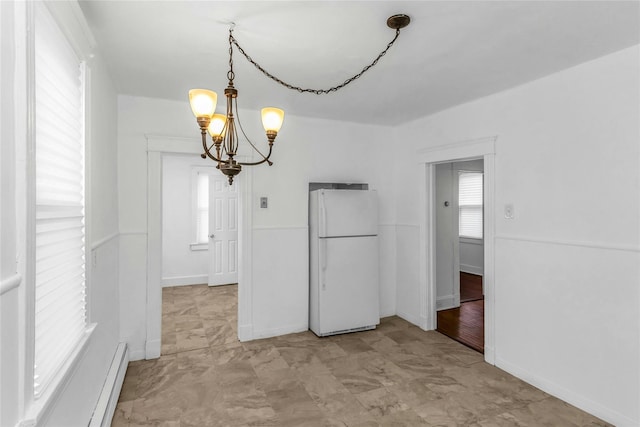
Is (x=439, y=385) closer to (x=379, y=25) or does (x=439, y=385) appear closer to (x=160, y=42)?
(x=379, y=25)

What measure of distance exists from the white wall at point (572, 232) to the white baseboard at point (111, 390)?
10.2 feet

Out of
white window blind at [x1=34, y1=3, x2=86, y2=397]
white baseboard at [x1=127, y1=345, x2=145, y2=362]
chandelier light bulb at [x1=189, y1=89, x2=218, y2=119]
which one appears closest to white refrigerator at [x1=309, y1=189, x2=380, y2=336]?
white baseboard at [x1=127, y1=345, x2=145, y2=362]

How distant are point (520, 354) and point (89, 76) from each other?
3.72 metres

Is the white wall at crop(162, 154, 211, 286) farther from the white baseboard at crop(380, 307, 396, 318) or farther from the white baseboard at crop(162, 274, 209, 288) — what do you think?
the white baseboard at crop(380, 307, 396, 318)

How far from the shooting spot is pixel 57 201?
4.82ft

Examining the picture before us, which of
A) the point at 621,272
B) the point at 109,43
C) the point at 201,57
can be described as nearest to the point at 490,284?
the point at 621,272

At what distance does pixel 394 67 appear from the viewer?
8.54 feet

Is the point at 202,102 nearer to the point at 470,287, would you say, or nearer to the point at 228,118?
the point at 228,118

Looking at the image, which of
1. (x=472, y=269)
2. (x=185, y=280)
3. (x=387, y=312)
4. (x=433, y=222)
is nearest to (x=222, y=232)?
(x=185, y=280)

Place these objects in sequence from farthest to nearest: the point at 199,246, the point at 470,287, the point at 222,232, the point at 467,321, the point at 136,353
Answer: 1. the point at 199,246
2. the point at 222,232
3. the point at 470,287
4. the point at 467,321
5. the point at 136,353

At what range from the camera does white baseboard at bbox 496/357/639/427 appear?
2.29 metres

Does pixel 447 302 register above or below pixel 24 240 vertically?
below

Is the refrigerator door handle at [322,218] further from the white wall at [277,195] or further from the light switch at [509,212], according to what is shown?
the light switch at [509,212]

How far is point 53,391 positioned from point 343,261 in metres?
2.90
